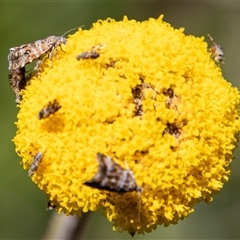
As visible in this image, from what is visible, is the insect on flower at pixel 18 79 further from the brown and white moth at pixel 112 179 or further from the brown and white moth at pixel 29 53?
the brown and white moth at pixel 112 179

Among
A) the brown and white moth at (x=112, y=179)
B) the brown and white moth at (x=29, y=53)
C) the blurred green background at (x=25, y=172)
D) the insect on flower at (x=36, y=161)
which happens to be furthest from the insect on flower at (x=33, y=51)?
the blurred green background at (x=25, y=172)

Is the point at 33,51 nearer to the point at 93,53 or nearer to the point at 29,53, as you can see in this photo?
the point at 29,53

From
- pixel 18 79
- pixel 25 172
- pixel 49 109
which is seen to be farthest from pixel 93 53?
pixel 25 172

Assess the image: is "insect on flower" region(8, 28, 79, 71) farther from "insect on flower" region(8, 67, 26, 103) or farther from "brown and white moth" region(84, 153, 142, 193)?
"brown and white moth" region(84, 153, 142, 193)

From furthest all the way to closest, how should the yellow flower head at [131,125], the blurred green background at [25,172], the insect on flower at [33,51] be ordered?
the blurred green background at [25,172]
the insect on flower at [33,51]
the yellow flower head at [131,125]

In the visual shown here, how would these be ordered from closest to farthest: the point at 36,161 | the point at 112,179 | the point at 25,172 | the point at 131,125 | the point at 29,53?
the point at 112,179 → the point at 131,125 → the point at 36,161 → the point at 29,53 → the point at 25,172

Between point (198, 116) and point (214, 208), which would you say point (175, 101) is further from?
point (214, 208)
